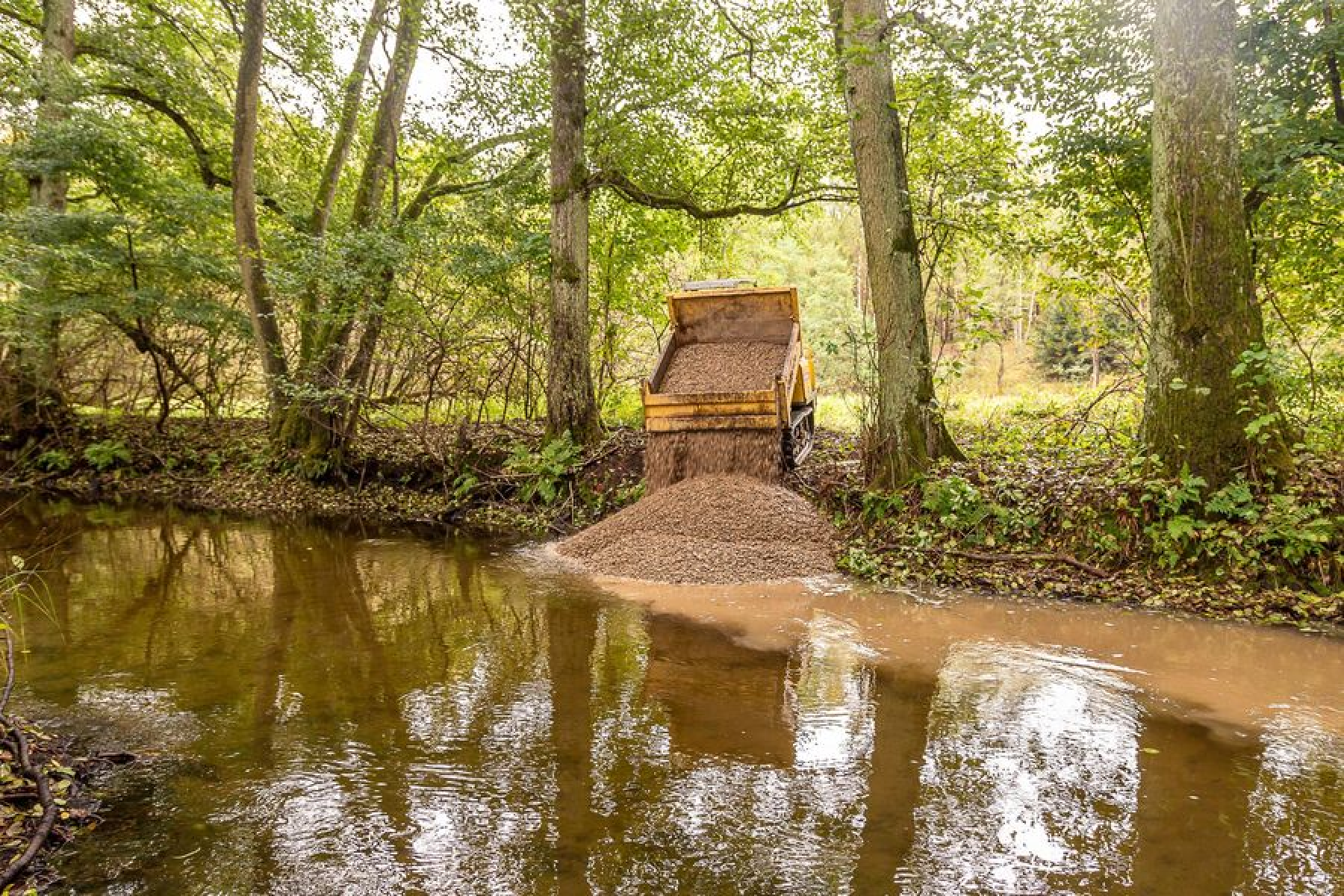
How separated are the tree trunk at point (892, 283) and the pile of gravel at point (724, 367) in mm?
1330

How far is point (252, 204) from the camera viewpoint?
1121cm

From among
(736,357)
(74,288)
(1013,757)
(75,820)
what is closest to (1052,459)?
(736,357)

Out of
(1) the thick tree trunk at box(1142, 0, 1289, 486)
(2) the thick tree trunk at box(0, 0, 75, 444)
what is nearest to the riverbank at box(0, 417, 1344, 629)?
(1) the thick tree trunk at box(1142, 0, 1289, 486)

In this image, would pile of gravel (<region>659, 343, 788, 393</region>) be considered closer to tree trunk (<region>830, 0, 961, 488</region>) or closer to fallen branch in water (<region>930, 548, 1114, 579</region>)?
tree trunk (<region>830, 0, 961, 488</region>)

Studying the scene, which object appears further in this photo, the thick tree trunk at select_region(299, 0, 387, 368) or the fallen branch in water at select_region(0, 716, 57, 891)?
the thick tree trunk at select_region(299, 0, 387, 368)

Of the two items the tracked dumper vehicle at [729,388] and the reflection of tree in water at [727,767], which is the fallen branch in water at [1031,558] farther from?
the reflection of tree in water at [727,767]

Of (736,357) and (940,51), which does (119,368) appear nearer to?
(736,357)

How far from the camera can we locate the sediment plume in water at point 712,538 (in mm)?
6594

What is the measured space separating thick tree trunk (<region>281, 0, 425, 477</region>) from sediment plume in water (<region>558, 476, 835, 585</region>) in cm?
520

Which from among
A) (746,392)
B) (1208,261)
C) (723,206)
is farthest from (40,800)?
(723,206)

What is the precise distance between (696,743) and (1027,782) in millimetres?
1452

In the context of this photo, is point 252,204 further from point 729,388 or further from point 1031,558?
point 1031,558

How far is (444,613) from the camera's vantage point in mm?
5809

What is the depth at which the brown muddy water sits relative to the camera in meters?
2.55
